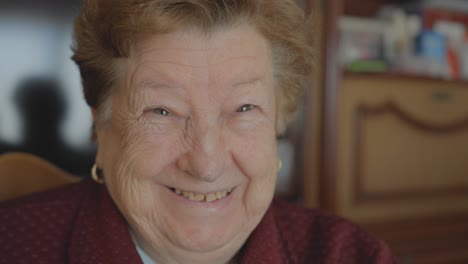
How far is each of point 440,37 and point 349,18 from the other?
0.47 metres

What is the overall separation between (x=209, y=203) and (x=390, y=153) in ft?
4.20

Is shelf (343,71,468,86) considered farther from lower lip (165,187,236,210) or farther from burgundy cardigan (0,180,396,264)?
lower lip (165,187,236,210)

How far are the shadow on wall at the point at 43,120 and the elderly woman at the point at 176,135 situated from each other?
345mm

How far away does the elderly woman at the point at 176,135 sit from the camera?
0.91 m

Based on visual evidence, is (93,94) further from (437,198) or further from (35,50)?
(437,198)

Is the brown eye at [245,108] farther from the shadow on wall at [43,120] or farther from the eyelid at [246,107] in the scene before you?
the shadow on wall at [43,120]

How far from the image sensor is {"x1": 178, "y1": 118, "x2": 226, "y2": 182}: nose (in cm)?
91

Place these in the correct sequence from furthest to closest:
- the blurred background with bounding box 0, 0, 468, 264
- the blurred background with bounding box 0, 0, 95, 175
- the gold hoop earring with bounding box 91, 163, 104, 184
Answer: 1. the blurred background with bounding box 0, 0, 468, 264
2. the blurred background with bounding box 0, 0, 95, 175
3. the gold hoop earring with bounding box 91, 163, 104, 184

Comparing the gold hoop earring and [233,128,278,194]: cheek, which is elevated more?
[233,128,278,194]: cheek

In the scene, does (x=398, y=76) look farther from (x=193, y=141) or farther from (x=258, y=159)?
(x=193, y=141)

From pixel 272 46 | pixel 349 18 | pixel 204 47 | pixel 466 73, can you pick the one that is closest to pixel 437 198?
pixel 466 73

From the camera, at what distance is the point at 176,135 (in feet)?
3.04

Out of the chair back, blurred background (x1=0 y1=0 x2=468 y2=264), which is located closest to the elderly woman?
the chair back

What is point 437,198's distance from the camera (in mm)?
2176
